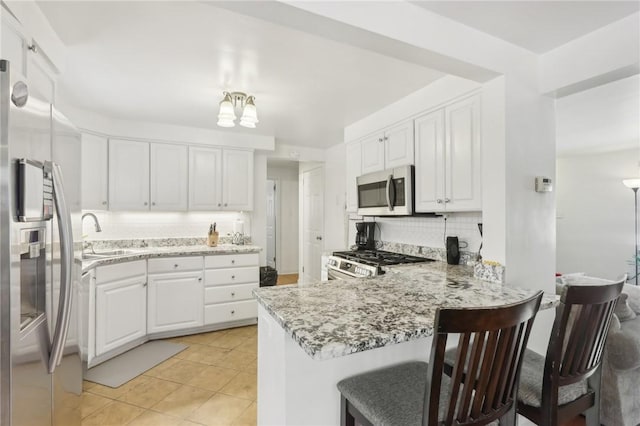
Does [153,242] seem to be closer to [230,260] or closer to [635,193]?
[230,260]

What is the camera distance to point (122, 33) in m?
1.82

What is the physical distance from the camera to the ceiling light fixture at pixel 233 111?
2.41 metres

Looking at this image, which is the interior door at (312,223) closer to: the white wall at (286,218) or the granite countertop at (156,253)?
the white wall at (286,218)

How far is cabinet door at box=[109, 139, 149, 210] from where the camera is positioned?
3438mm

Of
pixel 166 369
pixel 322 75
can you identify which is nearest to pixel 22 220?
pixel 322 75

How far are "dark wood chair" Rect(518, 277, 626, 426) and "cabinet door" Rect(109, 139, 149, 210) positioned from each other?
3752 mm

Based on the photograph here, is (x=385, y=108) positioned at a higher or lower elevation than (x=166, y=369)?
higher

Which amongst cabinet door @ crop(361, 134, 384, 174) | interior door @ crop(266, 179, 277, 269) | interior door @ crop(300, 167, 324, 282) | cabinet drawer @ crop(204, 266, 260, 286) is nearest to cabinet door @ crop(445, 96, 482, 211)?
cabinet door @ crop(361, 134, 384, 174)

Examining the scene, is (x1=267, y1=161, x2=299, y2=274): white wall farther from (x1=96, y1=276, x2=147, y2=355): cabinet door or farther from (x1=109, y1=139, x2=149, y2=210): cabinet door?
(x1=96, y1=276, x2=147, y2=355): cabinet door

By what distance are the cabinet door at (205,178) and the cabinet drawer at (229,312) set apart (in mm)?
1196

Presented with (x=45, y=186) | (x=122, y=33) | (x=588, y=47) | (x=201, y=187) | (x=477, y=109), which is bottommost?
(x=45, y=186)

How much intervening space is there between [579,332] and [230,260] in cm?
315

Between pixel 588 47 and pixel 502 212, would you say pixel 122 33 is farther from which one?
pixel 588 47

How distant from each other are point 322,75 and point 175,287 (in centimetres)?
257
